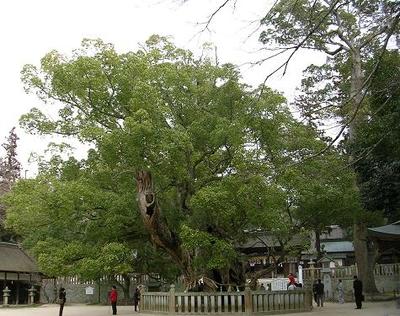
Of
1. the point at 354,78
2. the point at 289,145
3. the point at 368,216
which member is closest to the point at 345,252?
the point at 368,216

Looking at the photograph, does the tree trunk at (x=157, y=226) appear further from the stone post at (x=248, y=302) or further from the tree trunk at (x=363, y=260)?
the tree trunk at (x=363, y=260)

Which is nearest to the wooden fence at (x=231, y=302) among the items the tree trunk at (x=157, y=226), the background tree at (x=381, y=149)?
the tree trunk at (x=157, y=226)

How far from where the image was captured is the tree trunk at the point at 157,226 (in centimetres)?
1959

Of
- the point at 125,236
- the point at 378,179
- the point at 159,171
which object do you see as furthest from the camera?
the point at 125,236

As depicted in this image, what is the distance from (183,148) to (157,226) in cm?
380

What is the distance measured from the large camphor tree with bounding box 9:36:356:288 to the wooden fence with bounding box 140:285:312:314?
1182 mm

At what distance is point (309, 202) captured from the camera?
770 inches

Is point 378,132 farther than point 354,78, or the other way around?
point 354,78

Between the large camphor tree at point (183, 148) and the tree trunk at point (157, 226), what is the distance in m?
0.05

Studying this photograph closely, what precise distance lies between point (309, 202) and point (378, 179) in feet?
11.5

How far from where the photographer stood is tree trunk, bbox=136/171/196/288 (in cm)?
1959

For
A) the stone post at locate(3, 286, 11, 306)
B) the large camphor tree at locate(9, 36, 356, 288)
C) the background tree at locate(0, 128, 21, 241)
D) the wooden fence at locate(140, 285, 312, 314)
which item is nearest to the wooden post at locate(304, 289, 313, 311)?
the wooden fence at locate(140, 285, 312, 314)

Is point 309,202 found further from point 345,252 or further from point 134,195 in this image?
point 345,252

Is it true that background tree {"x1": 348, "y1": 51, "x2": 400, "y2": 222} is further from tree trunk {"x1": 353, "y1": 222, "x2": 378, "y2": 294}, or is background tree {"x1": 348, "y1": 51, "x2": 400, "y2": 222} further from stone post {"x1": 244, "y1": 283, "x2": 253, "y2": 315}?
tree trunk {"x1": 353, "y1": 222, "x2": 378, "y2": 294}
